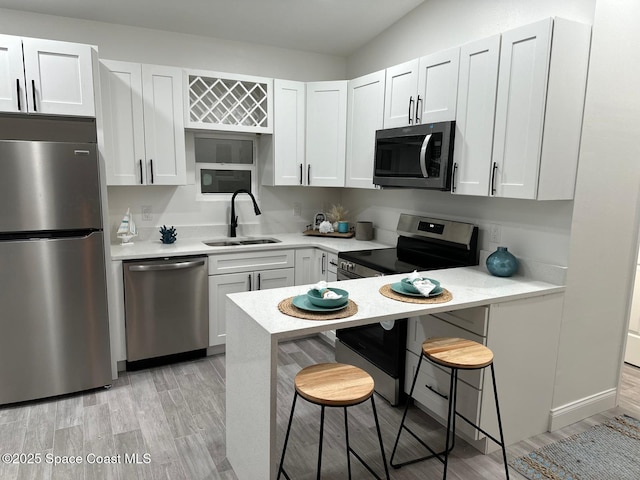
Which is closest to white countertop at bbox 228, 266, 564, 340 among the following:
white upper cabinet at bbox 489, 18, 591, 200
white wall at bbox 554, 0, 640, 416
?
white wall at bbox 554, 0, 640, 416

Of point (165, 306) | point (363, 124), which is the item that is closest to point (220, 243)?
point (165, 306)

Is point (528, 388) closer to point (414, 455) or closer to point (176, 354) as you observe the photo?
point (414, 455)

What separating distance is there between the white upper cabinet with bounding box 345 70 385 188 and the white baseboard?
1.93 metres

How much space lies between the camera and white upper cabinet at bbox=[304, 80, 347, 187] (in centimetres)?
→ 367

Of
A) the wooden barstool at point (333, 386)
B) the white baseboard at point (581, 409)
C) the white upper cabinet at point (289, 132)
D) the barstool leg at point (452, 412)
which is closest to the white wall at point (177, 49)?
the white upper cabinet at point (289, 132)

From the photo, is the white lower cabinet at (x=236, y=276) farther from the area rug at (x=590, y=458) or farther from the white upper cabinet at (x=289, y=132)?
the area rug at (x=590, y=458)

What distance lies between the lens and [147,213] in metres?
3.65

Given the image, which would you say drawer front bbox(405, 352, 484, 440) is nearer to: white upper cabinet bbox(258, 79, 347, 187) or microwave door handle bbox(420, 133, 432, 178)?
microwave door handle bbox(420, 133, 432, 178)

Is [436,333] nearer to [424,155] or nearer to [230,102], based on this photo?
[424,155]

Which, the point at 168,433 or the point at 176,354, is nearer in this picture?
the point at 168,433

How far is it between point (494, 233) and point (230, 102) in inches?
93.6

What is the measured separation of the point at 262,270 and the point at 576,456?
2.40 m

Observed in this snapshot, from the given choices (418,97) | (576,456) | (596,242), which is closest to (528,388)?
(576,456)

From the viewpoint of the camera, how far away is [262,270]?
3578 mm
